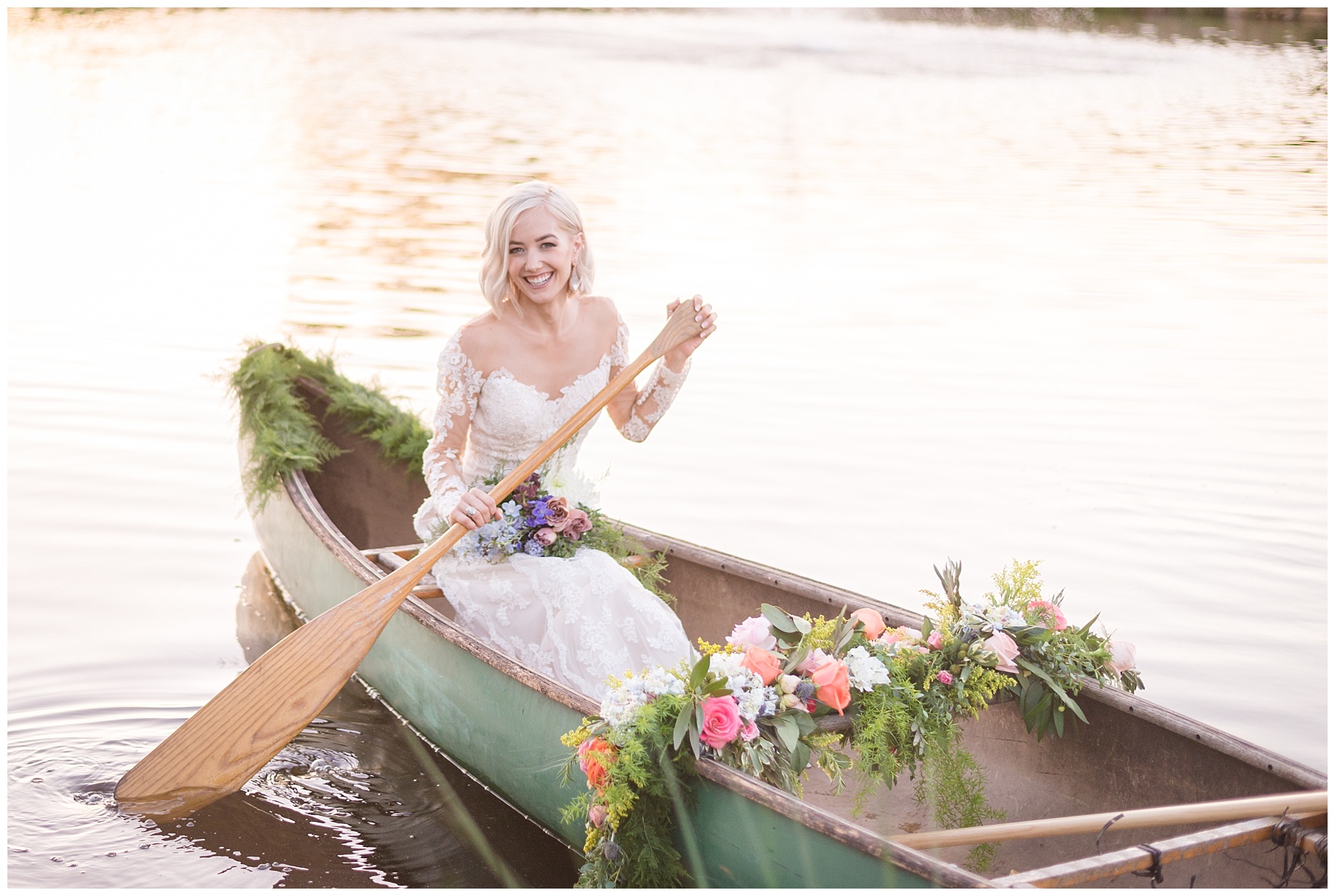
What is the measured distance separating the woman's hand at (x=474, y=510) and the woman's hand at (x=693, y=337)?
69 cm

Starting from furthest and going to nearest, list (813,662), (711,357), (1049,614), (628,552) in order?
(711,357) < (628,552) < (1049,614) < (813,662)

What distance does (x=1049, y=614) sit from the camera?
320cm

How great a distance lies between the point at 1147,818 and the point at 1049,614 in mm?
755

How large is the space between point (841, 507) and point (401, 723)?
2599mm

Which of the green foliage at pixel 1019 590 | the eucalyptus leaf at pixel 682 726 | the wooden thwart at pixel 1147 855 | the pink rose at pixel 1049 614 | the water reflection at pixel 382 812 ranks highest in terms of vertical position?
the green foliage at pixel 1019 590

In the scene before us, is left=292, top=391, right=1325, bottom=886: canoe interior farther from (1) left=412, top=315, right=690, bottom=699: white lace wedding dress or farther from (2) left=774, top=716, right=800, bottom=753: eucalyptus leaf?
(1) left=412, top=315, right=690, bottom=699: white lace wedding dress

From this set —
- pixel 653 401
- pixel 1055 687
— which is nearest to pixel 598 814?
pixel 1055 687

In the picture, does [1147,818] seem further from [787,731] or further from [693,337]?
[693,337]

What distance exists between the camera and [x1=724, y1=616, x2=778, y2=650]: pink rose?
3.03 m

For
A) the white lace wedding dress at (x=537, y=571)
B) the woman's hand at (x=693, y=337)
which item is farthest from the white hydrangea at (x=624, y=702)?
the woman's hand at (x=693, y=337)

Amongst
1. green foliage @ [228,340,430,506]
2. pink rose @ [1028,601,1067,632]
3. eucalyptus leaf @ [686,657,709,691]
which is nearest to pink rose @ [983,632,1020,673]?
pink rose @ [1028,601,1067,632]

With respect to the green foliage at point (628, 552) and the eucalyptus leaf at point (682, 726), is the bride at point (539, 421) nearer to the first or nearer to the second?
the green foliage at point (628, 552)

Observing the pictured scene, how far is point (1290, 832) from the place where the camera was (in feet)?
8.22

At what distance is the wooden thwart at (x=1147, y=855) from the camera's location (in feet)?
7.68
